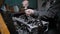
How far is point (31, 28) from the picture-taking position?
184cm

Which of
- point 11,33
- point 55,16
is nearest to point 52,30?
point 55,16

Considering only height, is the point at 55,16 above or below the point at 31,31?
above

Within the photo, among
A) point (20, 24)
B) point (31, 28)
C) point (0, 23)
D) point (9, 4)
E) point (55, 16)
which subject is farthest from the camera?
point (9, 4)

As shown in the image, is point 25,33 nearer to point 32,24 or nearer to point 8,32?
point 32,24

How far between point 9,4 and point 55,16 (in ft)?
4.22

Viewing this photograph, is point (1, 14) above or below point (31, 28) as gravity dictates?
above

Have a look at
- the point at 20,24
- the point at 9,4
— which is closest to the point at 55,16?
the point at 20,24

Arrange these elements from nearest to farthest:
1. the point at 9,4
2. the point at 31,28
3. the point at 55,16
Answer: the point at 55,16 < the point at 31,28 < the point at 9,4

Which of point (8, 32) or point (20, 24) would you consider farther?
point (20, 24)

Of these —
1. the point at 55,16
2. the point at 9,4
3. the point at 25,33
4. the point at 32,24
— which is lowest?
the point at 25,33

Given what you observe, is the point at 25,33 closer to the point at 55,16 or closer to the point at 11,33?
the point at 55,16

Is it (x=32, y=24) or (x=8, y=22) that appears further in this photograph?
(x=32, y=24)

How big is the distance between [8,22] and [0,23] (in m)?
0.08

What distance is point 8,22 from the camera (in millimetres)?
912
